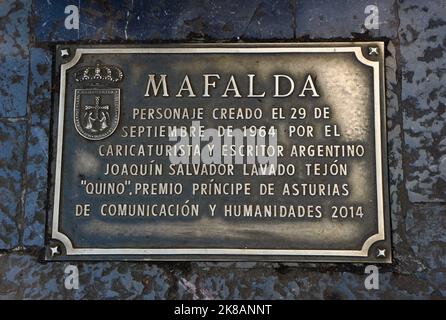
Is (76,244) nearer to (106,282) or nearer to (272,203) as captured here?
(106,282)

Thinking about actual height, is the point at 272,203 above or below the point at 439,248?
above

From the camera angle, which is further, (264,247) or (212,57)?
(212,57)

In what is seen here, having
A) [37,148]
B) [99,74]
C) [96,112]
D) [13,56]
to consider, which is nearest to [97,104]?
[96,112]

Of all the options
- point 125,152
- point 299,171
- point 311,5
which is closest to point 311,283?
point 299,171

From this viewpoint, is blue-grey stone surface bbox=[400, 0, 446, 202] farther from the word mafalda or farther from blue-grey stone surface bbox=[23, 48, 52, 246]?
blue-grey stone surface bbox=[23, 48, 52, 246]
